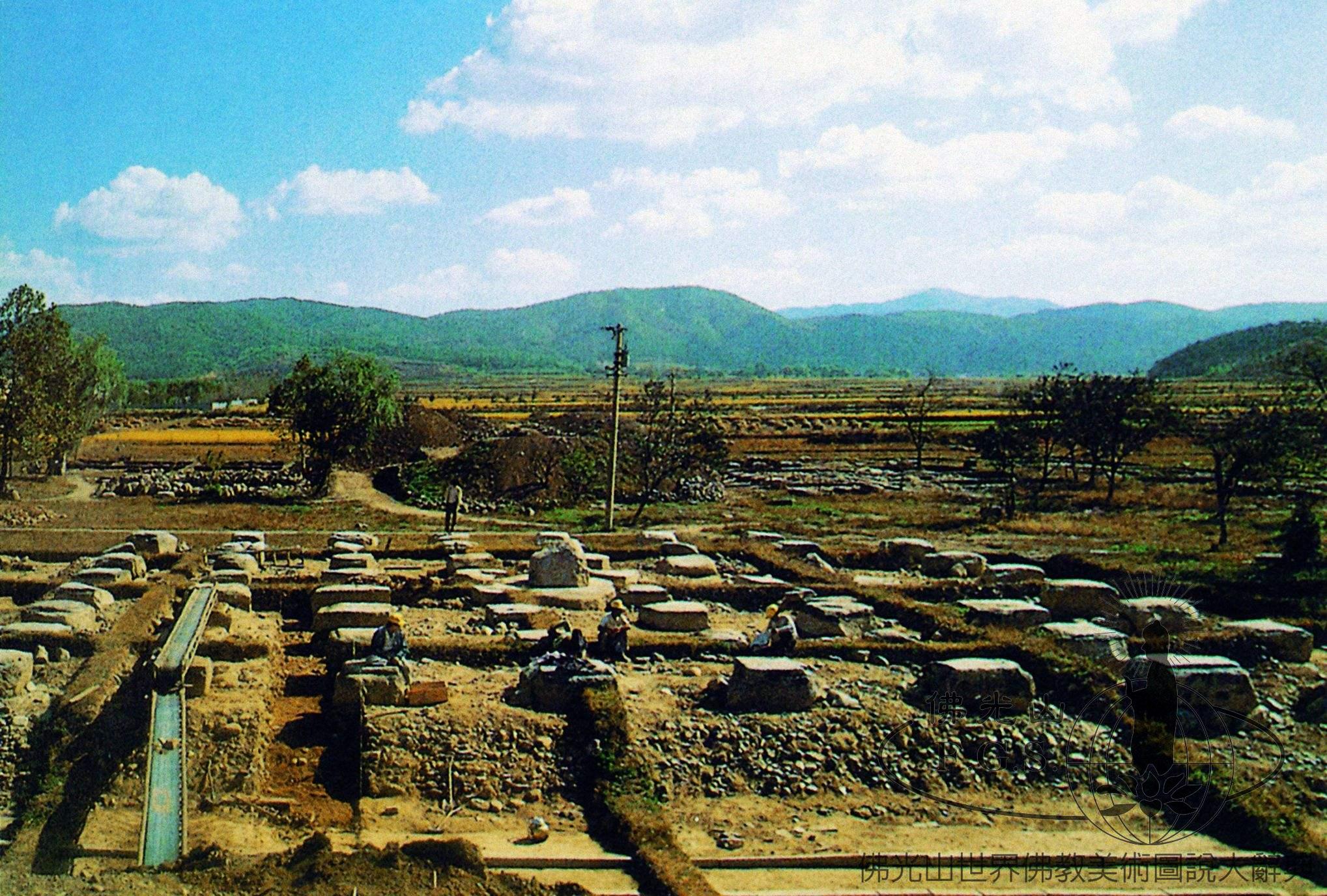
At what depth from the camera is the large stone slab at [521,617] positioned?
18156 millimetres

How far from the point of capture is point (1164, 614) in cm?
1920

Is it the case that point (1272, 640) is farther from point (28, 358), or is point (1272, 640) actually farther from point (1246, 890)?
point (28, 358)

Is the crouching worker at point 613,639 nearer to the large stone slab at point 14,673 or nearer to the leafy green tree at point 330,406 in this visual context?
the large stone slab at point 14,673

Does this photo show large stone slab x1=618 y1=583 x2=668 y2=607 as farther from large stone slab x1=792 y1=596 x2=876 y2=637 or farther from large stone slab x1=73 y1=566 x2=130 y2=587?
large stone slab x1=73 y1=566 x2=130 y2=587

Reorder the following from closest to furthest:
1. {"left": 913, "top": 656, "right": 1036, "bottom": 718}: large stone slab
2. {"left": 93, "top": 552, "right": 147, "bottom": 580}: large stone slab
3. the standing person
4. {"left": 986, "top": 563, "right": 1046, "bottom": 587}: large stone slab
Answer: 1. {"left": 913, "top": 656, "right": 1036, "bottom": 718}: large stone slab
2. {"left": 93, "top": 552, "right": 147, "bottom": 580}: large stone slab
3. {"left": 986, "top": 563, "right": 1046, "bottom": 587}: large stone slab
4. the standing person

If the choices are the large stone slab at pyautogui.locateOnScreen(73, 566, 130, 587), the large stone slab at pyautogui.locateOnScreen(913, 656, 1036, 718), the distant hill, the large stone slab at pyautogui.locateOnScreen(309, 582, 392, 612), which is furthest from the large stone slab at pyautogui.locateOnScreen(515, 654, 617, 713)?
the distant hill

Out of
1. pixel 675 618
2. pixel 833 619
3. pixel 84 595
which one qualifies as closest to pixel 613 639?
pixel 675 618

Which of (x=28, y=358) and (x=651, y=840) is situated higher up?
(x=28, y=358)

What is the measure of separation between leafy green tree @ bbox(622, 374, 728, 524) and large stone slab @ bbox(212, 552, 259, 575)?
1592 centimetres

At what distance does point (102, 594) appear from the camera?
1873 centimetres

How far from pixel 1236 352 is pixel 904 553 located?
16111cm

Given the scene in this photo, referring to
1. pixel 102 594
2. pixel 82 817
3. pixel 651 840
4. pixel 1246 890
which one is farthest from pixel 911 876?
pixel 102 594

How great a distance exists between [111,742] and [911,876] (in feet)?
30.2

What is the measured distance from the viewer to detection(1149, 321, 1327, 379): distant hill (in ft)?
436
